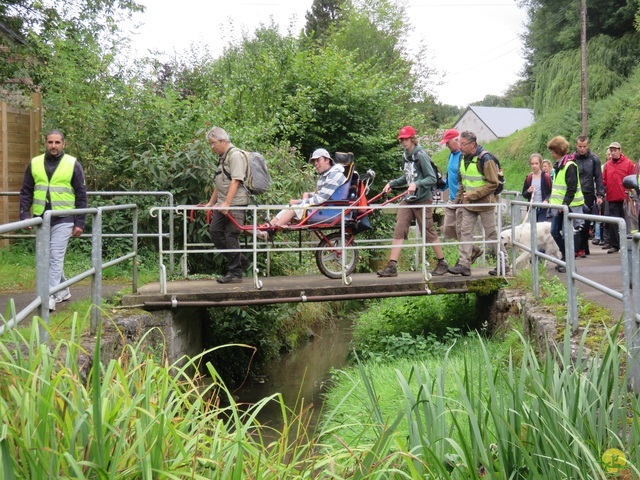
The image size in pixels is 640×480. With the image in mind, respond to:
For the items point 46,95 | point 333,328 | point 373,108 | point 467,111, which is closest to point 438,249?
point 333,328

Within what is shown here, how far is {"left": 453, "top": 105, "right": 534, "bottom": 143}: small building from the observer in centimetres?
6775

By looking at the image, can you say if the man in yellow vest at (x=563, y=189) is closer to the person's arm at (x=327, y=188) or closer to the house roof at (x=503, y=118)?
the person's arm at (x=327, y=188)

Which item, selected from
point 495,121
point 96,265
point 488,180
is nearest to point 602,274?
point 488,180

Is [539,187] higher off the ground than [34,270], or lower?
higher

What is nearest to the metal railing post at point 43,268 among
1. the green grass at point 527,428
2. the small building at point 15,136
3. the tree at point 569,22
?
the green grass at point 527,428

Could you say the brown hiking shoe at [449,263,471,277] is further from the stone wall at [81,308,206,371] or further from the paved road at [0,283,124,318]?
the paved road at [0,283,124,318]

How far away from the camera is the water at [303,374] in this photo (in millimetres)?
9680

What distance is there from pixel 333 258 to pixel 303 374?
1.48 metres

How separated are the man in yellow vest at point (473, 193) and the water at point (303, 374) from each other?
2.27 meters

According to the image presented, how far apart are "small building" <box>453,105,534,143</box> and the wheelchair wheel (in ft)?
192

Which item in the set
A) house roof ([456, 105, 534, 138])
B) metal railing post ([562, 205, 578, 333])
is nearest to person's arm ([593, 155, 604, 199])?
metal railing post ([562, 205, 578, 333])

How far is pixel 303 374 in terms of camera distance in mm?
10188

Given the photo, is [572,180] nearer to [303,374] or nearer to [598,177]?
[598,177]

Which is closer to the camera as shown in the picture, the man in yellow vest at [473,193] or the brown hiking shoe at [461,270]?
the man in yellow vest at [473,193]
